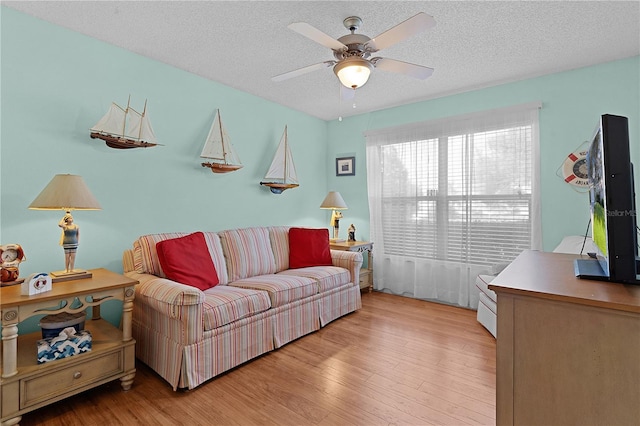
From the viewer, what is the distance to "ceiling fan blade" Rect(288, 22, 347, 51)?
1.73 metres

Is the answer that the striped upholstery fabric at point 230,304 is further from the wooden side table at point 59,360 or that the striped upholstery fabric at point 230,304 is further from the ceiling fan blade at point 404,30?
the ceiling fan blade at point 404,30

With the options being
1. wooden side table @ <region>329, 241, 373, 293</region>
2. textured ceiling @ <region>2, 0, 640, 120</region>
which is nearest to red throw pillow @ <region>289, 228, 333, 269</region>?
wooden side table @ <region>329, 241, 373, 293</region>

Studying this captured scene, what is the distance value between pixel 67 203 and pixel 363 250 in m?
3.14

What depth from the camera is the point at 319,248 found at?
3.58 m

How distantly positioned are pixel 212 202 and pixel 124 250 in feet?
3.10

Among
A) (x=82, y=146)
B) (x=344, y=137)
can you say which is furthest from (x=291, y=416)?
(x=344, y=137)

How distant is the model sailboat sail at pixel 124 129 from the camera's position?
2.41 metres

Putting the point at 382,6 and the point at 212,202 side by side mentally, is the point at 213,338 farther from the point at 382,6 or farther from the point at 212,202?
the point at 382,6

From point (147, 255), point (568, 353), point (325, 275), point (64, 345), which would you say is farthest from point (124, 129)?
point (568, 353)

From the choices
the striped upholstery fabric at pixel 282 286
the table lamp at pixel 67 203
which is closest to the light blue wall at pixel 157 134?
the table lamp at pixel 67 203

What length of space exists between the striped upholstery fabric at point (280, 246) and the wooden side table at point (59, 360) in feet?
5.21

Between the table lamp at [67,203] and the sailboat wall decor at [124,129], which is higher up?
the sailboat wall decor at [124,129]

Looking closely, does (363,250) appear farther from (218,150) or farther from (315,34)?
(315,34)

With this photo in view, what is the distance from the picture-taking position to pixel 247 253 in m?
3.20
